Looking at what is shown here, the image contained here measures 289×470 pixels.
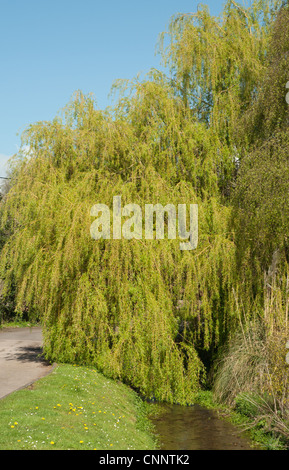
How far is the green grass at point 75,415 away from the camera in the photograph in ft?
24.8

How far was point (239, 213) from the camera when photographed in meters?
13.2

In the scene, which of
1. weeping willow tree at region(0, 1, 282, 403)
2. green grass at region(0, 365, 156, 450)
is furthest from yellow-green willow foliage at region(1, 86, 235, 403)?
green grass at region(0, 365, 156, 450)

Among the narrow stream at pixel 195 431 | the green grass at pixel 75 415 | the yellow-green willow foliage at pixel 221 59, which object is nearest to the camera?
the green grass at pixel 75 415

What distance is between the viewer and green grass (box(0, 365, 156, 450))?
7.57 metres

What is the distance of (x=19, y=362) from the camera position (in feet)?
49.8

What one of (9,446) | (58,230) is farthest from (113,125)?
(9,446)

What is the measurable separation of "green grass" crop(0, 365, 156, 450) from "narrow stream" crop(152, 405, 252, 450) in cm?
41

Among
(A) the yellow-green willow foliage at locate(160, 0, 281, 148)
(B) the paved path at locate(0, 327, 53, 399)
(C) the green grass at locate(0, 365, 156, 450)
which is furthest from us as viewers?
(A) the yellow-green willow foliage at locate(160, 0, 281, 148)

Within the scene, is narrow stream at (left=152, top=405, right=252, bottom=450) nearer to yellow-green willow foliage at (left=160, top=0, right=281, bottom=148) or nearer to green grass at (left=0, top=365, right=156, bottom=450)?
green grass at (left=0, top=365, right=156, bottom=450)

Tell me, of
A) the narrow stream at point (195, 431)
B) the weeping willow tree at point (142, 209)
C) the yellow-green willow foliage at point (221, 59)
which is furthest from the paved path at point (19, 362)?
the yellow-green willow foliage at point (221, 59)

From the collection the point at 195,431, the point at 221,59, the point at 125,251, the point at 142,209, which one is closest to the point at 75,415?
the point at 195,431

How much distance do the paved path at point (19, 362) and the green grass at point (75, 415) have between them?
0.83 meters

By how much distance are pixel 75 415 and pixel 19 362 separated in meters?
6.71

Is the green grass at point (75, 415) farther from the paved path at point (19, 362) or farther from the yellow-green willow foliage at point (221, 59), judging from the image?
the yellow-green willow foliage at point (221, 59)
